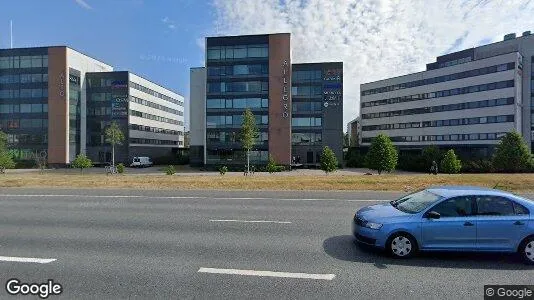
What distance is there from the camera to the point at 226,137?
5297cm

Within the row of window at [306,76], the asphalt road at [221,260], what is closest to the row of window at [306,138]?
the row of window at [306,76]

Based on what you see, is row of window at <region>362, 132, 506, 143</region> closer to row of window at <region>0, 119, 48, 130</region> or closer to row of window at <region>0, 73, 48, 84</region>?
row of window at <region>0, 119, 48, 130</region>

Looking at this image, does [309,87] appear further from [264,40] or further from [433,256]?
[433,256]

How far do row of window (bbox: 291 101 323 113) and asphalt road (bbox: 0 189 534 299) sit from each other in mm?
46213

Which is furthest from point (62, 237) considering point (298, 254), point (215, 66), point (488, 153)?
point (488, 153)

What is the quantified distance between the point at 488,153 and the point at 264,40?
4323 cm

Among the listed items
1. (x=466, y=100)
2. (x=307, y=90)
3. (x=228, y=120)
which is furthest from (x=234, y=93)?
(x=466, y=100)

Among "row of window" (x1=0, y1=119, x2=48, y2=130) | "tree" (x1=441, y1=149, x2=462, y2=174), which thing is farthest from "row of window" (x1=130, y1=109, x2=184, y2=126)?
"tree" (x1=441, y1=149, x2=462, y2=174)

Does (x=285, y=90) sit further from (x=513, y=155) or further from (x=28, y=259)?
(x=28, y=259)

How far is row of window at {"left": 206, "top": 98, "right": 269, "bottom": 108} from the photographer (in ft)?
173

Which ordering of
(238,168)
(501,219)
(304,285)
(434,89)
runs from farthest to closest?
(434,89)
(238,168)
(501,219)
(304,285)

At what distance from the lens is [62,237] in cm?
757

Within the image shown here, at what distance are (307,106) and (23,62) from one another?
52503mm

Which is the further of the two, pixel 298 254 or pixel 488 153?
pixel 488 153
